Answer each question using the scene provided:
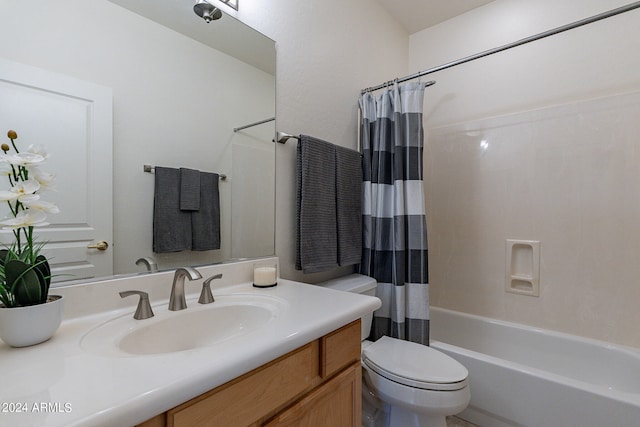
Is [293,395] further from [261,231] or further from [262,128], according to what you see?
[262,128]

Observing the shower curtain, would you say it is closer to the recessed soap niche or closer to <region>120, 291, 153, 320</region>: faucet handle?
the recessed soap niche

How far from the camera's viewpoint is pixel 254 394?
2.12 feet

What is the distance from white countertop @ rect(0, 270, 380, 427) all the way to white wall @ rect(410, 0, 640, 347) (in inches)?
67.0

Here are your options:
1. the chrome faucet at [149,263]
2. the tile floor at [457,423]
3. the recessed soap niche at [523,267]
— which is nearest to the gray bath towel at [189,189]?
the chrome faucet at [149,263]

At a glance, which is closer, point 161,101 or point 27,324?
point 27,324

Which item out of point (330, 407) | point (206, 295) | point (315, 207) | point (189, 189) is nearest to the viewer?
point (330, 407)

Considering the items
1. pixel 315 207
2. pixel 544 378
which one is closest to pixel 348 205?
pixel 315 207

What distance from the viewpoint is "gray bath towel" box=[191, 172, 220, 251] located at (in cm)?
115

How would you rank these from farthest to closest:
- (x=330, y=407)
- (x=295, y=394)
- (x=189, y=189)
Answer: (x=189, y=189) → (x=330, y=407) → (x=295, y=394)

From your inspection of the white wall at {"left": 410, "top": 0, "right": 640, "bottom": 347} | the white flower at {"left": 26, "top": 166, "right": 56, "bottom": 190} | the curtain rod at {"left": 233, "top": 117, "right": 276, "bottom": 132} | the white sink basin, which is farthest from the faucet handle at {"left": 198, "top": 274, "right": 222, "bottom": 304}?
the white wall at {"left": 410, "top": 0, "right": 640, "bottom": 347}

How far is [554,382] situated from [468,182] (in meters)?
1.28

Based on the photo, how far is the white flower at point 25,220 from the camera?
2.05ft

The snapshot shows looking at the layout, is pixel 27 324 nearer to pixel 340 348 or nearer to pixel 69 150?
pixel 69 150

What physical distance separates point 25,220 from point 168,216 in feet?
1.43
